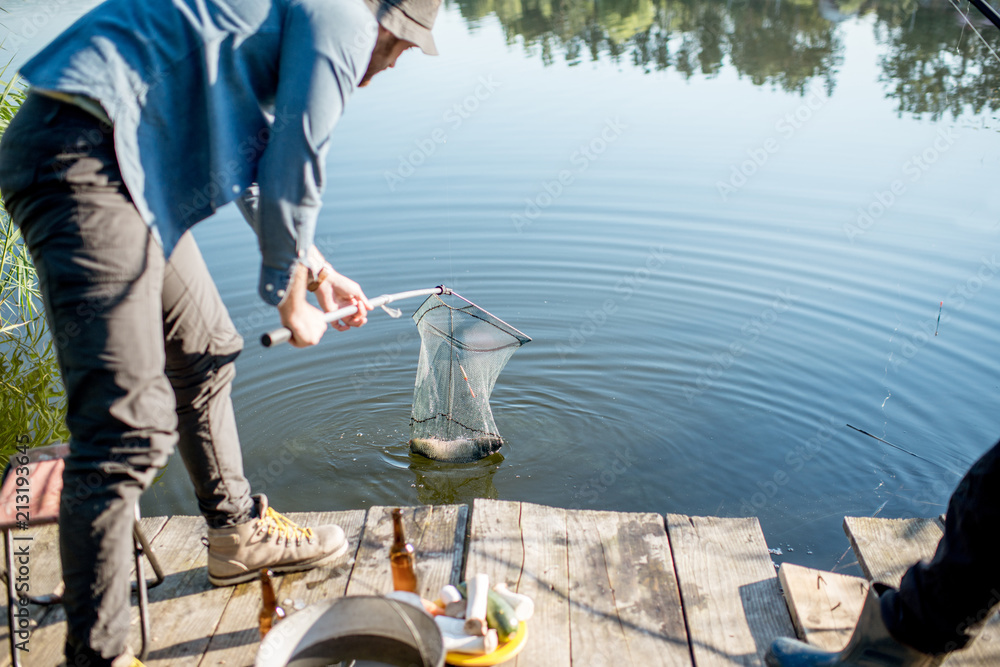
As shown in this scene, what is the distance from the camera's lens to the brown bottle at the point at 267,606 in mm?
2244

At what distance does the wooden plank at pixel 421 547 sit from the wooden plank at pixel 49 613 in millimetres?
690

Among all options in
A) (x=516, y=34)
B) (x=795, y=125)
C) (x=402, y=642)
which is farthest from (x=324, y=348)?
(x=516, y=34)

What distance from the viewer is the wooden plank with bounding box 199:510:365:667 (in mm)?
2273

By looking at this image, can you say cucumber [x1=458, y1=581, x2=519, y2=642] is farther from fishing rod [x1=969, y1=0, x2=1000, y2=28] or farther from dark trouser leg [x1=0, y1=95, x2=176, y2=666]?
fishing rod [x1=969, y1=0, x2=1000, y2=28]

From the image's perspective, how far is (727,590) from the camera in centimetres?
254

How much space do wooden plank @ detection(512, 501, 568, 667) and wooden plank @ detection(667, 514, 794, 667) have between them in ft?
1.21

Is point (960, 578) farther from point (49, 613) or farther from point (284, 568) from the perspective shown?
point (49, 613)

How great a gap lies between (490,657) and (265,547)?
0.82 m

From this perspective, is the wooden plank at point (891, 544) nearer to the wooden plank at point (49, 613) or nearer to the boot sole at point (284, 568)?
the boot sole at point (284, 568)

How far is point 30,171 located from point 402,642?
140 cm

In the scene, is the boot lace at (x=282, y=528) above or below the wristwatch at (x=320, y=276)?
below

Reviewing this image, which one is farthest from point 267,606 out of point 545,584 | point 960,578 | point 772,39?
point 772,39

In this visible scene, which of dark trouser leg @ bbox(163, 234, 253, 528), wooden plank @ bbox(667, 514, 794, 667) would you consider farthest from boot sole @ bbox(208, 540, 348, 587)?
wooden plank @ bbox(667, 514, 794, 667)

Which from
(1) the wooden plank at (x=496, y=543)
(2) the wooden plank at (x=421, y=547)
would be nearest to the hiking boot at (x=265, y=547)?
(2) the wooden plank at (x=421, y=547)
